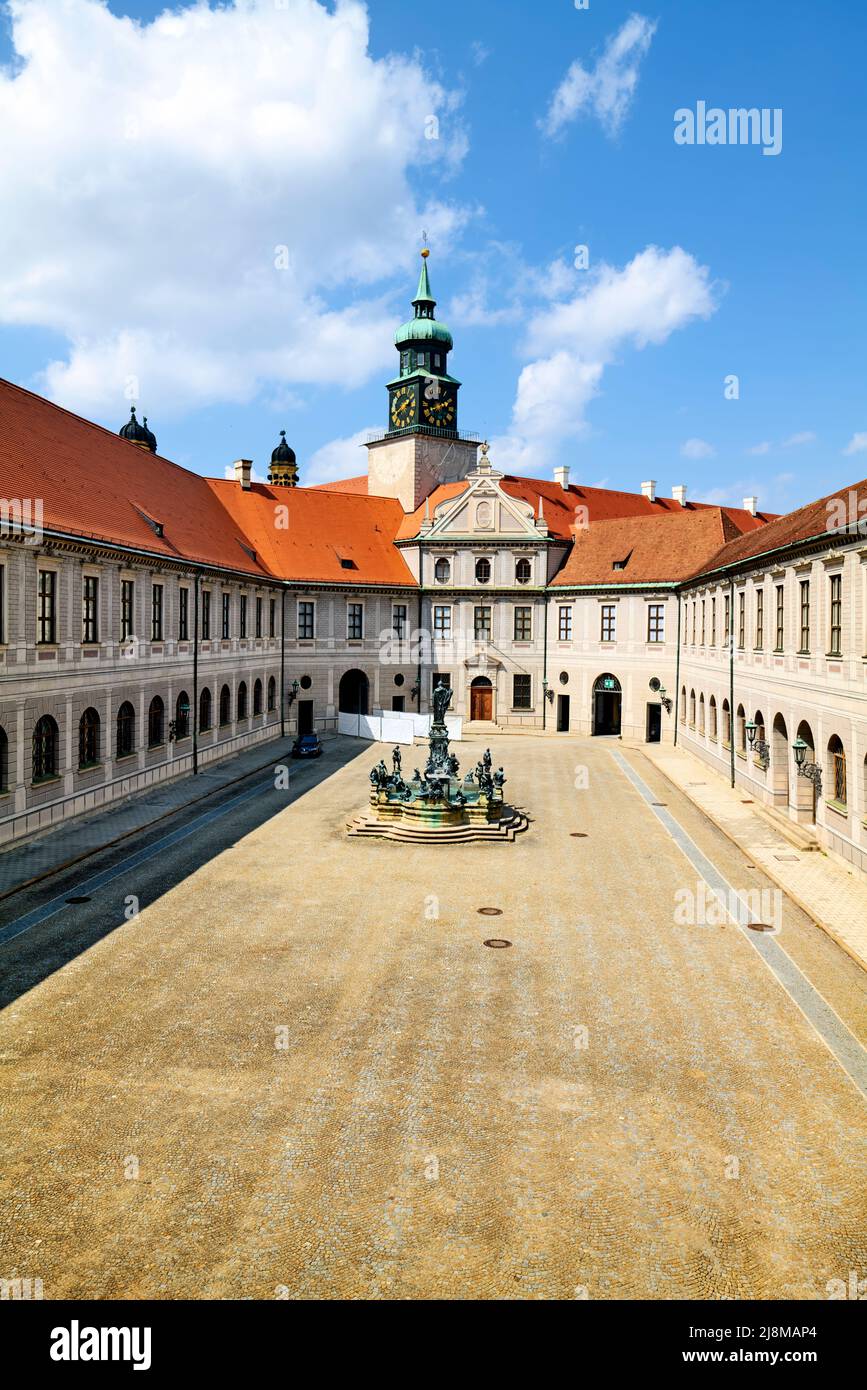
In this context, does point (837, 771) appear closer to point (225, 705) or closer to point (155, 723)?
point (155, 723)

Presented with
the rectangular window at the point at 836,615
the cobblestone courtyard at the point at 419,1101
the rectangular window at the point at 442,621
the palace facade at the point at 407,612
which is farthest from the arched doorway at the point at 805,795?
the rectangular window at the point at 442,621

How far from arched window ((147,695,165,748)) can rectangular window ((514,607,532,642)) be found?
27.0m

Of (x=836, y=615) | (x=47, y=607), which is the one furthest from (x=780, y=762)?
(x=47, y=607)

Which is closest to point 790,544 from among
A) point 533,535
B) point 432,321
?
point 533,535

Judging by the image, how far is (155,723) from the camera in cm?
3591

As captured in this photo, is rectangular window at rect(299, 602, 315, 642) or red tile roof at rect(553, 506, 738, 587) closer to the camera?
red tile roof at rect(553, 506, 738, 587)

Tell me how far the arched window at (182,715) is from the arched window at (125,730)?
391 cm

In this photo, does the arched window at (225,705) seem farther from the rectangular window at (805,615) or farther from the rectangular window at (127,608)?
the rectangular window at (805,615)

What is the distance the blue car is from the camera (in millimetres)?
45344

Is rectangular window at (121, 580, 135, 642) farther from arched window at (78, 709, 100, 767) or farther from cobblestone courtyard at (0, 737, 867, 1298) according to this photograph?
cobblestone courtyard at (0, 737, 867, 1298)

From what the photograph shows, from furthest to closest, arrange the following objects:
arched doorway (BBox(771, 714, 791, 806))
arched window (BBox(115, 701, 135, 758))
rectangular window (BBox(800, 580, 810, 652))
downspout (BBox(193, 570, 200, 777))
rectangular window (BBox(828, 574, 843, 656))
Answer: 1. downspout (BBox(193, 570, 200, 777))
2. arched window (BBox(115, 701, 135, 758))
3. arched doorway (BBox(771, 714, 791, 806))
4. rectangular window (BBox(800, 580, 810, 652))
5. rectangular window (BBox(828, 574, 843, 656))

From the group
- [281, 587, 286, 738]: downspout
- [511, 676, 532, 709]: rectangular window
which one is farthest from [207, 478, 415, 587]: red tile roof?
[511, 676, 532, 709]: rectangular window
